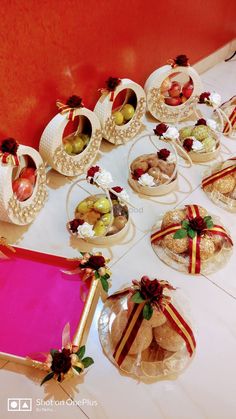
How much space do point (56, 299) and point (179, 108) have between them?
1133mm

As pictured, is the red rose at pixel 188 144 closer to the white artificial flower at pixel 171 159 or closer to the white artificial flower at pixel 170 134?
the white artificial flower at pixel 171 159

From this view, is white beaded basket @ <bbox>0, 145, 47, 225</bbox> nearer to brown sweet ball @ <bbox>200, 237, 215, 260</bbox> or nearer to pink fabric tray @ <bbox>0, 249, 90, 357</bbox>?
pink fabric tray @ <bbox>0, 249, 90, 357</bbox>

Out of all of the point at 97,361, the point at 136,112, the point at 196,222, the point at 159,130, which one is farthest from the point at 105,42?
the point at 97,361

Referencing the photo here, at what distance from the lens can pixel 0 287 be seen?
45.0 inches

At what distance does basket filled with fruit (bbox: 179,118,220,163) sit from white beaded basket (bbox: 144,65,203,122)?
0.16 meters

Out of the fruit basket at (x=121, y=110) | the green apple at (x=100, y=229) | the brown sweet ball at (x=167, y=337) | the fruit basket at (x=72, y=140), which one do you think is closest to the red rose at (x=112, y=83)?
the fruit basket at (x=121, y=110)

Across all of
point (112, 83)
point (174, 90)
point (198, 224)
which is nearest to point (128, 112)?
point (112, 83)

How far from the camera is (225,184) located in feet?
4.66

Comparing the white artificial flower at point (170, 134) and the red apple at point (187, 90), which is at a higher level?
the white artificial flower at point (170, 134)

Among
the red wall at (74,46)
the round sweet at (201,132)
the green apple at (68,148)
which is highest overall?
the red wall at (74,46)

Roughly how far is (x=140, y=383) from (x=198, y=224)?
489 millimetres

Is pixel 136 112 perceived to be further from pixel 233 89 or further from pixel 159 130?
pixel 233 89

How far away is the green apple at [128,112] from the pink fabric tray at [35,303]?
791 millimetres

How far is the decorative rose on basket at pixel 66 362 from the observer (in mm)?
927
